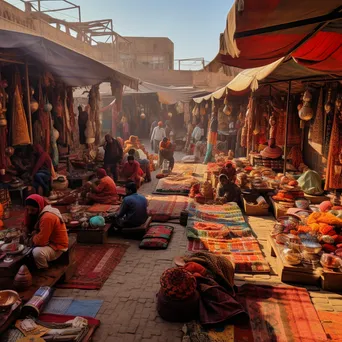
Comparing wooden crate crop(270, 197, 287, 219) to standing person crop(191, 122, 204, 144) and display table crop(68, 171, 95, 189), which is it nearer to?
display table crop(68, 171, 95, 189)

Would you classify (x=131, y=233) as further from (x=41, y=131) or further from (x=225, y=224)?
(x=41, y=131)

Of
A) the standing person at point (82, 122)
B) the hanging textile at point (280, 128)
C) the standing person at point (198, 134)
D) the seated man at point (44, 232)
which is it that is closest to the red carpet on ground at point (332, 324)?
the seated man at point (44, 232)

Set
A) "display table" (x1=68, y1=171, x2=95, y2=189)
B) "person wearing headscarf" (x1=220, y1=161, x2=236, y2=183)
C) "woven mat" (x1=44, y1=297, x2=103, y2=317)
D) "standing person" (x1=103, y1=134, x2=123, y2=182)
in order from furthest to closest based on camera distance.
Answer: "standing person" (x1=103, y1=134, x2=123, y2=182) < "display table" (x1=68, y1=171, x2=95, y2=189) < "person wearing headscarf" (x1=220, y1=161, x2=236, y2=183) < "woven mat" (x1=44, y1=297, x2=103, y2=317)

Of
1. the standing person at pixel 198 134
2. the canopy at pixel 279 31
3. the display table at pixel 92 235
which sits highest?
the canopy at pixel 279 31

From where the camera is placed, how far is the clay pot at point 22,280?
3.79 meters

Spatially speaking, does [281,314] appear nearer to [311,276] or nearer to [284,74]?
[311,276]

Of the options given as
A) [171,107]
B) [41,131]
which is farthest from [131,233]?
[171,107]

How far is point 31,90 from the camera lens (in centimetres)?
780

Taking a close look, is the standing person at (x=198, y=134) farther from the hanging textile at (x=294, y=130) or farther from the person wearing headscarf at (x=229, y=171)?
the person wearing headscarf at (x=229, y=171)

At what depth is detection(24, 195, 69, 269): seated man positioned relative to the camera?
416cm

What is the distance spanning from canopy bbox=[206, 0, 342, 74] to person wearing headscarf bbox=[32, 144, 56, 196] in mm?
→ 5360

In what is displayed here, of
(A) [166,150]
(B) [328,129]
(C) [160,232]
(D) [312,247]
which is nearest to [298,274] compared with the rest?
(D) [312,247]

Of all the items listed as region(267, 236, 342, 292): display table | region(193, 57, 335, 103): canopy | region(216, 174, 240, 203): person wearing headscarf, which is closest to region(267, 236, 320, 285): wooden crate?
region(267, 236, 342, 292): display table

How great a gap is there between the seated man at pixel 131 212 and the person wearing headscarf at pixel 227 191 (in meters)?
2.42
